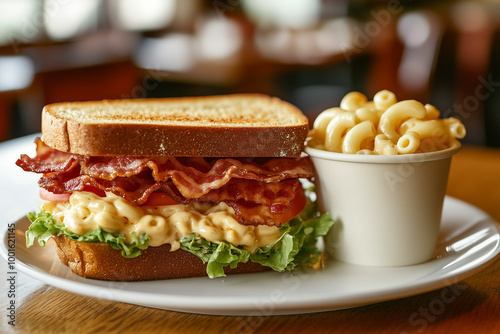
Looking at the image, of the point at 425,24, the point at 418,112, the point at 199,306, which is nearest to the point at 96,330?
the point at 199,306

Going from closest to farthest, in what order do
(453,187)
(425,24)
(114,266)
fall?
(114,266), (453,187), (425,24)

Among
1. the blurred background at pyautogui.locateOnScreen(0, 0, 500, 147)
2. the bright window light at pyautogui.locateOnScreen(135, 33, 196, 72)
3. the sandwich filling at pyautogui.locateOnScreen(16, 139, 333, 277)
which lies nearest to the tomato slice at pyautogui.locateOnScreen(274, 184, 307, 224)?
the sandwich filling at pyautogui.locateOnScreen(16, 139, 333, 277)

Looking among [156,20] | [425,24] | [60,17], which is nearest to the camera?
[425,24]

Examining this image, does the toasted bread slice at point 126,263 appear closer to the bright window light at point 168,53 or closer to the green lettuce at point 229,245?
the green lettuce at point 229,245

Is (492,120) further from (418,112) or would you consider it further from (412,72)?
(418,112)

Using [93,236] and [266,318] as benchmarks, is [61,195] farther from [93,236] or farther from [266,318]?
[266,318]

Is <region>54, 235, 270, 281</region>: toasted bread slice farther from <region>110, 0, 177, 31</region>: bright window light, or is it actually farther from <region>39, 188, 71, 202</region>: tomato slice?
<region>110, 0, 177, 31</region>: bright window light

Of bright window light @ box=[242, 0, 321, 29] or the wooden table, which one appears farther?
bright window light @ box=[242, 0, 321, 29]
